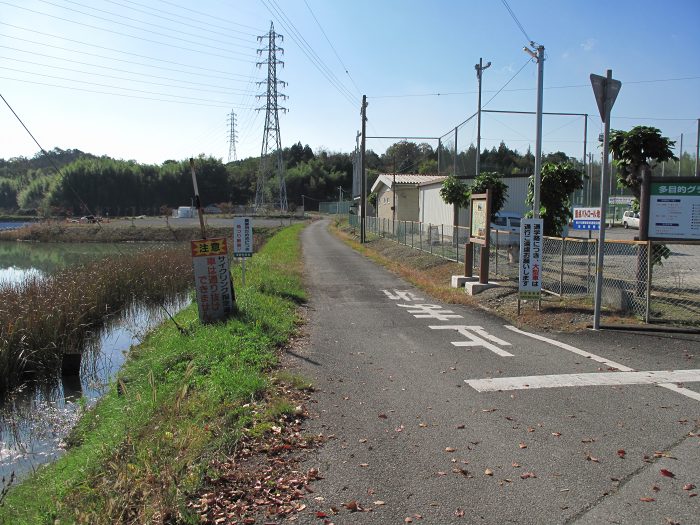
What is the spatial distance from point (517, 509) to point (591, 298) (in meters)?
8.76

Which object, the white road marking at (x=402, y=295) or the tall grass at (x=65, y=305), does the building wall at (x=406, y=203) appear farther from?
the white road marking at (x=402, y=295)

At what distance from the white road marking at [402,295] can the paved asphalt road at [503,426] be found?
12.9 ft

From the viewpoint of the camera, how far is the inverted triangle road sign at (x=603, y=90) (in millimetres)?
8672

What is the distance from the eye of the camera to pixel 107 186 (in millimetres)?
95562

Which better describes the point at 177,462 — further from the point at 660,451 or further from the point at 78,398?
the point at 78,398

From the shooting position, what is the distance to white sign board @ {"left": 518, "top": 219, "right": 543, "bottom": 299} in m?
10.7

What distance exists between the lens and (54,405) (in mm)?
8773

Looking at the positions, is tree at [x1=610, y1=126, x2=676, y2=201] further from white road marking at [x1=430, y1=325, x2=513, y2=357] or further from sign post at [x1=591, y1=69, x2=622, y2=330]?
white road marking at [x1=430, y1=325, x2=513, y2=357]

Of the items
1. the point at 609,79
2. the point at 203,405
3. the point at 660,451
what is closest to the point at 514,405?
the point at 660,451

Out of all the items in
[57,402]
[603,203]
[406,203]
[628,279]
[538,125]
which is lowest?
[57,402]

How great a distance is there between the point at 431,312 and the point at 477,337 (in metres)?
2.54

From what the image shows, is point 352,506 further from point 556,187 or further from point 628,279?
point 556,187

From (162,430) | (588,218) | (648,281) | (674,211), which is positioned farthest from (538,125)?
(162,430)

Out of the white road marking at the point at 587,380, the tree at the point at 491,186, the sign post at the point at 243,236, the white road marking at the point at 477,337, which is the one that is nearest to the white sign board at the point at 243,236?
the sign post at the point at 243,236
